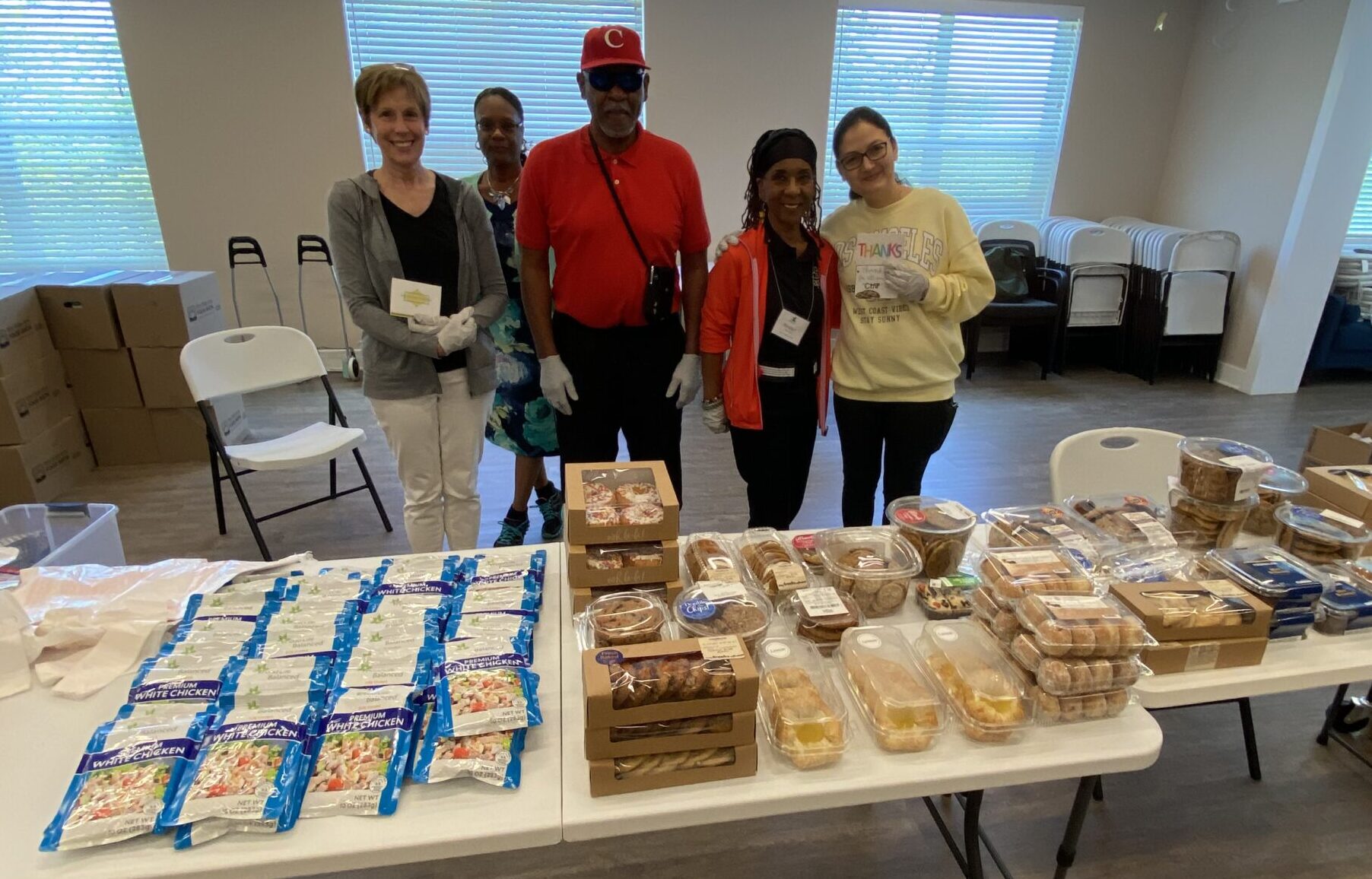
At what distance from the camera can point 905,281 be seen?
1810 millimetres

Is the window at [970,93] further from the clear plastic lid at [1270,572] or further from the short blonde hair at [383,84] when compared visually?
the clear plastic lid at [1270,572]

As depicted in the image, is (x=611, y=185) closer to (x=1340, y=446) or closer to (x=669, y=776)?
(x=669, y=776)

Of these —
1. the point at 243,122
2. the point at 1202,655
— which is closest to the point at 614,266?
the point at 1202,655

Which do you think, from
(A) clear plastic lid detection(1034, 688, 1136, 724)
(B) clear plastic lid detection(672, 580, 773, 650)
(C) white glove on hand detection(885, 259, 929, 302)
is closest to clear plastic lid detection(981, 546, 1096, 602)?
(A) clear plastic lid detection(1034, 688, 1136, 724)

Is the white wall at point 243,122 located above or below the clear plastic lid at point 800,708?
above

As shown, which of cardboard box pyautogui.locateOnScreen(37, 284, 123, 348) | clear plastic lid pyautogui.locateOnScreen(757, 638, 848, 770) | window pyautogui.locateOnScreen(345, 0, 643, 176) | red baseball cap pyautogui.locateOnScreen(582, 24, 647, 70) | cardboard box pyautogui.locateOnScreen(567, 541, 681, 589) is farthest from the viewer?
window pyautogui.locateOnScreen(345, 0, 643, 176)

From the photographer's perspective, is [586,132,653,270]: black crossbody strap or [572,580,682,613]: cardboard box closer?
[572,580,682,613]: cardboard box

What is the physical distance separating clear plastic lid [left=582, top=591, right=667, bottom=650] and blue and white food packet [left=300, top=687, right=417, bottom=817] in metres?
0.28

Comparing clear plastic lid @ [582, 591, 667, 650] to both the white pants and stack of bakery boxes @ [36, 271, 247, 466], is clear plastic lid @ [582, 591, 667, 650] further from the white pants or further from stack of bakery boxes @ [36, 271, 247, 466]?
stack of bakery boxes @ [36, 271, 247, 466]

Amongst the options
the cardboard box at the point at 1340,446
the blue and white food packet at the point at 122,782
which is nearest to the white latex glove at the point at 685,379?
the blue and white food packet at the point at 122,782

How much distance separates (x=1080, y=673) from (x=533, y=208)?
162 centimetres

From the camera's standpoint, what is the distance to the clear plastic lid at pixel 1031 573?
118 cm

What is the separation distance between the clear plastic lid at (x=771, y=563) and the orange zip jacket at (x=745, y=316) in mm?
539

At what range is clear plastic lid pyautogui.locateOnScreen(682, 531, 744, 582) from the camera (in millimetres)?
1286
